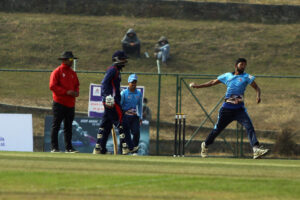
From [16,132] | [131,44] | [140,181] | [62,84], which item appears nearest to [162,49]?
[131,44]

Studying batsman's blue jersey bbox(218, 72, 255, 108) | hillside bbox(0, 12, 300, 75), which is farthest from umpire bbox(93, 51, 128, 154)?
hillside bbox(0, 12, 300, 75)

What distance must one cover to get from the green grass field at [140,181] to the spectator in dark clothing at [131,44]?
2838 centimetres

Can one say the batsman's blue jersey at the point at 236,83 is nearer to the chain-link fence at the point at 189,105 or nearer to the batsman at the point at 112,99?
the batsman at the point at 112,99

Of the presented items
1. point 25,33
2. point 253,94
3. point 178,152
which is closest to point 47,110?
point 178,152

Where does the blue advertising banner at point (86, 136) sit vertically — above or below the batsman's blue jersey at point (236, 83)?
below

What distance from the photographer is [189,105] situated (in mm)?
26594

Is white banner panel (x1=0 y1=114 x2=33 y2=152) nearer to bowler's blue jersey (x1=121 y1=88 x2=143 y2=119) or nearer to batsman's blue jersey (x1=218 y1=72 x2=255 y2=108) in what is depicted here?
bowler's blue jersey (x1=121 y1=88 x2=143 y2=119)

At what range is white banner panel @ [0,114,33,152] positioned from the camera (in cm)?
1827

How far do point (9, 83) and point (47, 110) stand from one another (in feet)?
9.60

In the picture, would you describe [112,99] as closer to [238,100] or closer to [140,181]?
[238,100]

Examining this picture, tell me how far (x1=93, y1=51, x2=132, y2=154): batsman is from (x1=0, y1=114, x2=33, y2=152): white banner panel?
15.6ft

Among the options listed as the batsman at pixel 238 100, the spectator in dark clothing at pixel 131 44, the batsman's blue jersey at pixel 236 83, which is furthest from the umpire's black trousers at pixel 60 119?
the spectator in dark clothing at pixel 131 44

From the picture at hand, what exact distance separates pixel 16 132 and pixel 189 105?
30.5 ft

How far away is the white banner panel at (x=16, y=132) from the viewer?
18266 mm
